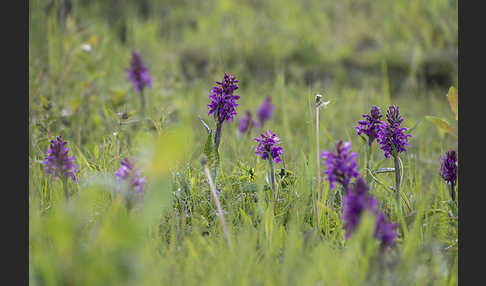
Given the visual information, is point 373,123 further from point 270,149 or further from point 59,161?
point 59,161

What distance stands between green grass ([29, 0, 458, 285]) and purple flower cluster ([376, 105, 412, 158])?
204 mm

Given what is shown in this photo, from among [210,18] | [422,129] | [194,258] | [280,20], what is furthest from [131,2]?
[194,258]

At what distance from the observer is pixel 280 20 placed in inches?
256

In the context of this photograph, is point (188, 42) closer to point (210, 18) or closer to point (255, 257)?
point (210, 18)

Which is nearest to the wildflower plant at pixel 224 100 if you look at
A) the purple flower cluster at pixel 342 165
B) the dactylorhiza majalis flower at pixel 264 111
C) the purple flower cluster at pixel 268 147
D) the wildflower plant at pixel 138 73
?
the purple flower cluster at pixel 268 147

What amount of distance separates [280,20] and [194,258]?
559 centimetres

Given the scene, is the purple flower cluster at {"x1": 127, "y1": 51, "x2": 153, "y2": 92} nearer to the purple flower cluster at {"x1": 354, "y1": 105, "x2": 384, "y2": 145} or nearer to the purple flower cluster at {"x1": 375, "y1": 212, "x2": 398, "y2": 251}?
the purple flower cluster at {"x1": 354, "y1": 105, "x2": 384, "y2": 145}

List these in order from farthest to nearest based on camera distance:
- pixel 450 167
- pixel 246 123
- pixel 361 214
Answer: pixel 246 123
pixel 450 167
pixel 361 214

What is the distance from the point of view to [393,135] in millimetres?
1740

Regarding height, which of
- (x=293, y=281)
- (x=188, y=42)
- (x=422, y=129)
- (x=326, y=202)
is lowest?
(x=293, y=281)

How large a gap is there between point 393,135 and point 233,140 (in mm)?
1278

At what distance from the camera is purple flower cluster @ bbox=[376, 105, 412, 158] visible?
5.68 feet

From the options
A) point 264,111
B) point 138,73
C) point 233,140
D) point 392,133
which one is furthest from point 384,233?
point 138,73

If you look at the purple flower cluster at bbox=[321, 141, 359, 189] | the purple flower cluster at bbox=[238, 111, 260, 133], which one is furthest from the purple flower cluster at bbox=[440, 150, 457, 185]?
the purple flower cluster at bbox=[238, 111, 260, 133]
